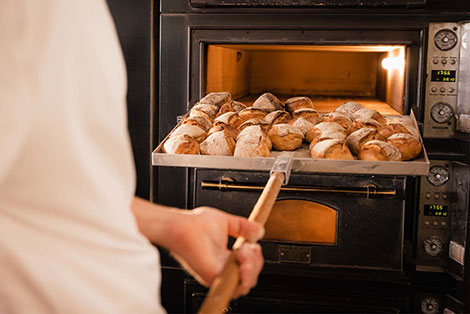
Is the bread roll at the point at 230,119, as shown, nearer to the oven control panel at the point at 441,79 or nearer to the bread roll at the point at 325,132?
the bread roll at the point at 325,132

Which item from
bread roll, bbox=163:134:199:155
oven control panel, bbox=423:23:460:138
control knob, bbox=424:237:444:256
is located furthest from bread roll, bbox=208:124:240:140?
control knob, bbox=424:237:444:256

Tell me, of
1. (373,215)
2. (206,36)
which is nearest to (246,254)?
(373,215)

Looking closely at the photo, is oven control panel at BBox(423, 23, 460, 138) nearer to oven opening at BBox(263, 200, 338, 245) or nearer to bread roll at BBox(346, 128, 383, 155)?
bread roll at BBox(346, 128, 383, 155)

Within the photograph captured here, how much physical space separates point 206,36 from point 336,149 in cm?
75

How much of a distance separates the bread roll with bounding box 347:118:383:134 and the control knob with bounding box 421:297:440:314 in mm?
723

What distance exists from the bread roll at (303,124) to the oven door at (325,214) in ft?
0.72

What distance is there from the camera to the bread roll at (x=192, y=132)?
1859 mm

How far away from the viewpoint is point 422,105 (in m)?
2.12

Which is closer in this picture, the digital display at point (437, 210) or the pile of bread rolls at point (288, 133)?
the pile of bread rolls at point (288, 133)

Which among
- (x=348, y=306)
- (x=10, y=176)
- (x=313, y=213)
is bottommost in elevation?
(x=348, y=306)

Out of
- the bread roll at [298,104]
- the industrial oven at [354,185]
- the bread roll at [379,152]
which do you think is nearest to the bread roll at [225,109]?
the industrial oven at [354,185]

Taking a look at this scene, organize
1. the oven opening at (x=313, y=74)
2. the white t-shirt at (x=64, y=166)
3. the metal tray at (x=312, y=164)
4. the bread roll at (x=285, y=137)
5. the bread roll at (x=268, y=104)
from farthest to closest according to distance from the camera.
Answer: the oven opening at (x=313, y=74), the bread roll at (x=268, y=104), the bread roll at (x=285, y=137), the metal tray at (x=312, y=164), the white t-shirt at (x=64, y=166)

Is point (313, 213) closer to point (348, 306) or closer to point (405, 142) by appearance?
point (348, 306)

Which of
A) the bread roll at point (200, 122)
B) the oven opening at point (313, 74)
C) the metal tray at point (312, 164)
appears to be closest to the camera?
the metal tray at point (312, 164)
